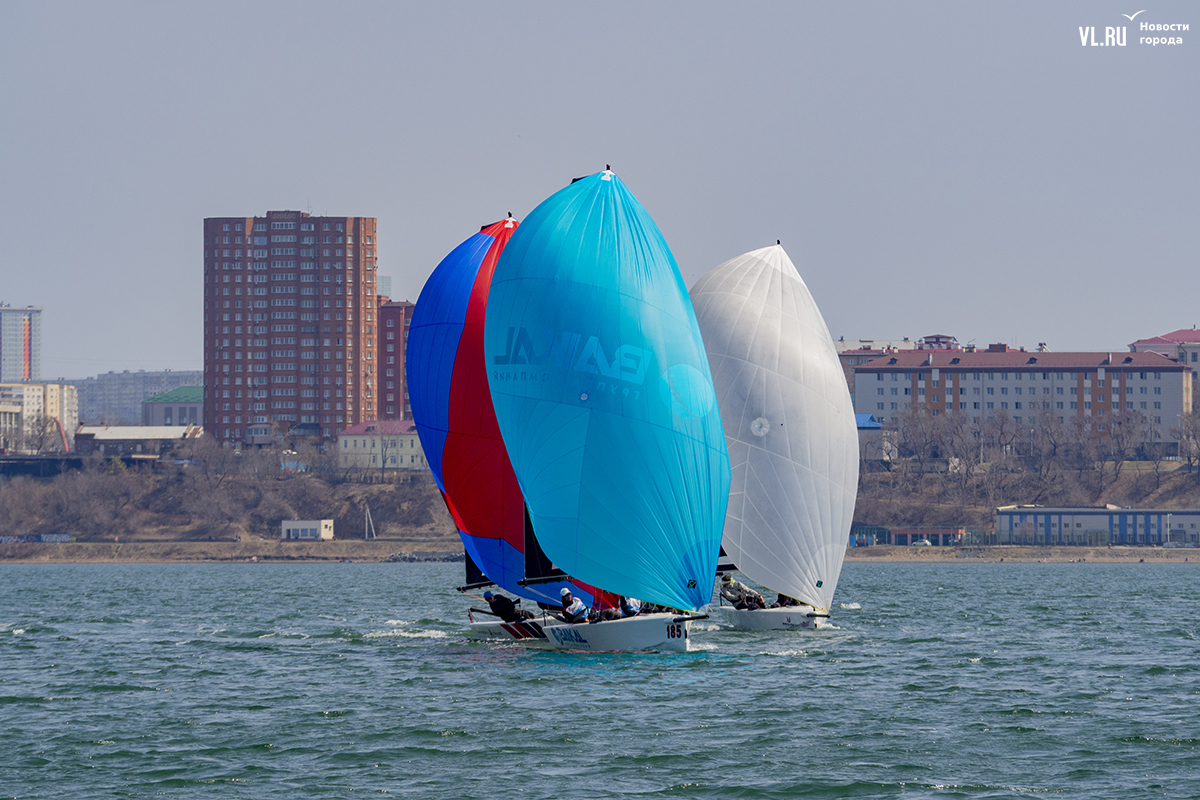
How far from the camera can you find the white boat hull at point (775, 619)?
138ft

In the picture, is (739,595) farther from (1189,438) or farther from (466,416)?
(1189,438)

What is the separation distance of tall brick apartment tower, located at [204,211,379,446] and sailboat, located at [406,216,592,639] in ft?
509

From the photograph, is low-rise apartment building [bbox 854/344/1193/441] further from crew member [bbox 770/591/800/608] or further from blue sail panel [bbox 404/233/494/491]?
blue sail panel [bbox 404/233/494/491]

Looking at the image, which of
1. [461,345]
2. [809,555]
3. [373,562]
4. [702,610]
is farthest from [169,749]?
[373,562]

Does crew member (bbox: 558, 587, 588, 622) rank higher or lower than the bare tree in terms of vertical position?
lower

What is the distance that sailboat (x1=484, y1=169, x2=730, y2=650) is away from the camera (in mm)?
33281

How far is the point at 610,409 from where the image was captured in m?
33.1

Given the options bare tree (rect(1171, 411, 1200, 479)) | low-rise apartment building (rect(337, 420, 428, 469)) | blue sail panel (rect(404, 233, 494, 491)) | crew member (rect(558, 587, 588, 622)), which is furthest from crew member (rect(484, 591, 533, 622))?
low-rise apartment building (rect(337, 420, 428, 469))

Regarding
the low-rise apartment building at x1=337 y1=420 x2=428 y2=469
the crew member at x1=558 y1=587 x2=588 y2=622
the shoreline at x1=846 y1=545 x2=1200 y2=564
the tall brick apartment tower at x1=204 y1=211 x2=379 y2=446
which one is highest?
the tall brick apartment tower at x1=204 y1=211 x2=379 y2=446

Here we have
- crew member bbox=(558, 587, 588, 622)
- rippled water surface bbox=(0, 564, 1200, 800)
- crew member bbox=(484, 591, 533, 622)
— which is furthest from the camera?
crew member bbox=(484, 591, 533, 622)

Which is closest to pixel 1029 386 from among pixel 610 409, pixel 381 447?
pixel 381 447

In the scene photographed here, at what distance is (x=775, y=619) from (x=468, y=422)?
10391mm

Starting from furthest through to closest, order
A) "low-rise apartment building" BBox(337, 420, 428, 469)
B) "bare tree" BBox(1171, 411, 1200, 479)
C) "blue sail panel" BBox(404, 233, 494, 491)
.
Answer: "low-rise apartment building" BBox(337, 420, 428, 469)
"bare tree" BBox(1171, 411, 1200, 479)
"blue sail panel" BBox(404, 233, 494, 491)

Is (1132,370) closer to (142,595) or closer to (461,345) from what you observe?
(142,595)
